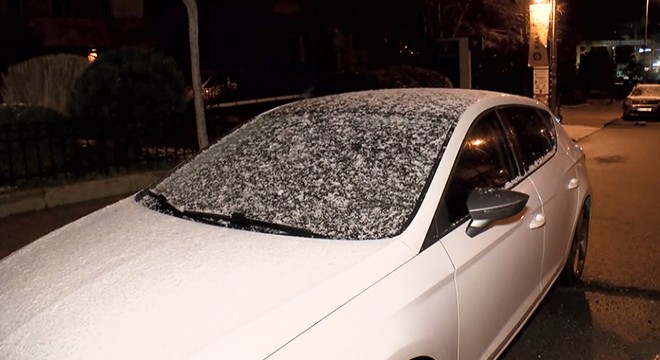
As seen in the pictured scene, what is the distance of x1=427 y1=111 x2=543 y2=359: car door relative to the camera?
2703mm

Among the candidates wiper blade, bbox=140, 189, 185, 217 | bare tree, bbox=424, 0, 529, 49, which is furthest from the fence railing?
bare tree, bbox=424, 0, 529, 49

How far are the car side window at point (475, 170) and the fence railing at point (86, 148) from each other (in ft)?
19.3

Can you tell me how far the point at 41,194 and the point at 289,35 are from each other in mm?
14993

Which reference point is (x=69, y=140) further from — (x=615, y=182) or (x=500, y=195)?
(x=615, y=182)

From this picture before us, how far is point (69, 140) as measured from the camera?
8.30 meters

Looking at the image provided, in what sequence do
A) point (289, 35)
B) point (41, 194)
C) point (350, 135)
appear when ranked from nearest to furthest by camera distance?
1. point (350, 135)
2. point (41, 194)
3. point (289, 35)

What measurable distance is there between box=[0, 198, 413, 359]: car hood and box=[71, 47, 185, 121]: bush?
21.3ft

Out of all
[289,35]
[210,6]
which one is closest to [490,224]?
[289,35]

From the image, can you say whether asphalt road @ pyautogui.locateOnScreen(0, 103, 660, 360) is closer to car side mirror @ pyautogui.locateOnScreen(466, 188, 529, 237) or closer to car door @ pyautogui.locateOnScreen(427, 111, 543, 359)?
car door @ pyautogui.locateOnScreen(427, 111, 543, 359)

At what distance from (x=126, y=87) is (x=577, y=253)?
6.68m

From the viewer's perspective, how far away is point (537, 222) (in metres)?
3.48

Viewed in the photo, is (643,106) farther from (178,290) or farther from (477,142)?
(178,290)

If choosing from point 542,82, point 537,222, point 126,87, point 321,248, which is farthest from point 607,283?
point 542,82

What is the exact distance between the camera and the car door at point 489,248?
2703 mm
